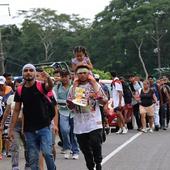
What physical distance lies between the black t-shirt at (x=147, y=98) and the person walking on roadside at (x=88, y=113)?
35.3 feet

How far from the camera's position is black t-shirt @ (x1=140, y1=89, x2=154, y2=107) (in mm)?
20609

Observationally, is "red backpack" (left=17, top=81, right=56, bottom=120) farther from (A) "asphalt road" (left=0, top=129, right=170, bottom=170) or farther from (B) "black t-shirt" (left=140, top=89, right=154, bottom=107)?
(B) "black t-shirt" (left=140, top=89, right=154, bottom=107)

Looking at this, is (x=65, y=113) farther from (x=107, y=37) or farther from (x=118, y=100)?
(x=107, y=37)

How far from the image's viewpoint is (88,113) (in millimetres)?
9891

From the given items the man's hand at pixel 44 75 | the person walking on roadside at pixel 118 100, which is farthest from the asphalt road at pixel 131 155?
the man's hand at pixel 44 75

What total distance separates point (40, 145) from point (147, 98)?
1178 cm

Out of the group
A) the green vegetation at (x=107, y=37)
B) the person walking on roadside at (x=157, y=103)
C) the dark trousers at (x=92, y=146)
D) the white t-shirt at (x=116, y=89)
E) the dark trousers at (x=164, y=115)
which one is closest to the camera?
the dark trousers at (x=92, y=146)

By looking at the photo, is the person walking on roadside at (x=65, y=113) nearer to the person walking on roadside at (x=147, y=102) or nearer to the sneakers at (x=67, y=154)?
the sneakers at (x=67, y=154)

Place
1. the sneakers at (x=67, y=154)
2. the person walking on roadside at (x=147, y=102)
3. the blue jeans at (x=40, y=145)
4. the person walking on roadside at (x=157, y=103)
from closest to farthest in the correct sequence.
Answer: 1. the blue jeans at (x=40, y=145)
2. the sneakers at (x=67, y=154)
3. the person walking on roadside at (x=147, y=102)
4. the person walking on roadside at (x=157, y=103)

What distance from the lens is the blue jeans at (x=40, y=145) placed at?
9039 mm

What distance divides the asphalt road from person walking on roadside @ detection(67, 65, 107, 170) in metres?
1.78

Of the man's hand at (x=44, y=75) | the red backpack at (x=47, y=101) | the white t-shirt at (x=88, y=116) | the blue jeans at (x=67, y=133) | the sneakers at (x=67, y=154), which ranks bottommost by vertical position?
the sneakers at (x=67, y=154)

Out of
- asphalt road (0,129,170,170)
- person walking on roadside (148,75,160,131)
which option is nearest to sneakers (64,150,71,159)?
asphalt road (0,129,170,170)

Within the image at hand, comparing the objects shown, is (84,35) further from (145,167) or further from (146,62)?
(145,167)
